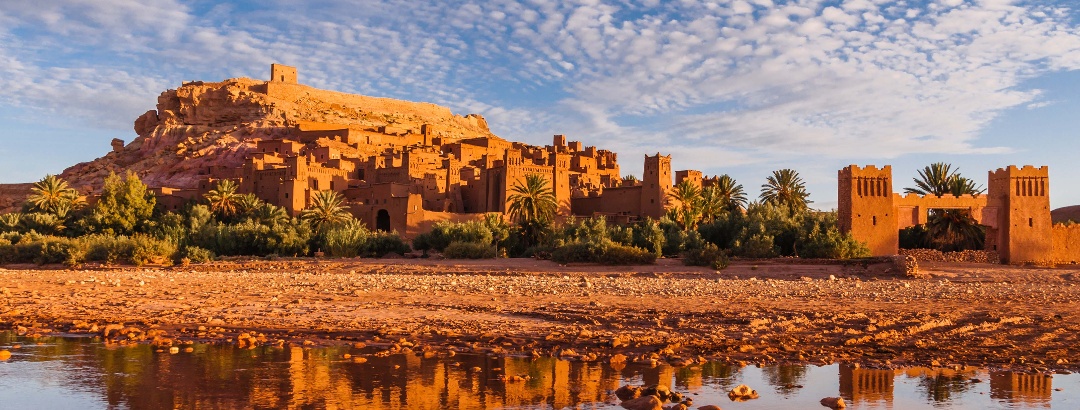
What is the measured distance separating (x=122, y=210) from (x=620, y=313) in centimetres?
3710

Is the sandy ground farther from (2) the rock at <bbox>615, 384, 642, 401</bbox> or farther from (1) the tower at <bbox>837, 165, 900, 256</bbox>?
(1) the tower at <bbox>837, 165, 900, 256</bbox>

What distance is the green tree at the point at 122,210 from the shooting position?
44.3 m

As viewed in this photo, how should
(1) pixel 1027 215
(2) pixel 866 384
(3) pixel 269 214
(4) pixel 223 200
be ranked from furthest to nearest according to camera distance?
(4) pixel 223 200
(3) pixel 269 214
(1) pixel 1027 215
(2) pixel 866 384

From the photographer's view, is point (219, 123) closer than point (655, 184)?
No

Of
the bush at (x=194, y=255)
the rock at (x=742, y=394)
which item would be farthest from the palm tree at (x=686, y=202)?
the rock at (x=742, y=394)

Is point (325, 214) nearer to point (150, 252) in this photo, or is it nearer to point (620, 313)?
point (150, 252)

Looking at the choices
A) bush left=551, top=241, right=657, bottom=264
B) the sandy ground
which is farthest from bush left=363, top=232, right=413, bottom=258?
the sandy ground

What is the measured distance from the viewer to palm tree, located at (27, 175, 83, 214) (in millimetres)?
46656

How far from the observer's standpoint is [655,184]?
4675 centimetres

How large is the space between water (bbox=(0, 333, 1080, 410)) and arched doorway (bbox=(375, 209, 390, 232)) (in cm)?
3389

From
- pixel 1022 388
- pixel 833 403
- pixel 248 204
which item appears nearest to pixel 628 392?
pixel 833 403

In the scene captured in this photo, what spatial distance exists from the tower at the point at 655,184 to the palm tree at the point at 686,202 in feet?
2.04

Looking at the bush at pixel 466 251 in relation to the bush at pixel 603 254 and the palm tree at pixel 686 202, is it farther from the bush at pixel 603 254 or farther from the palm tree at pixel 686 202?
the palm tree at pixel 686 202

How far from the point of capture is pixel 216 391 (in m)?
8.80
